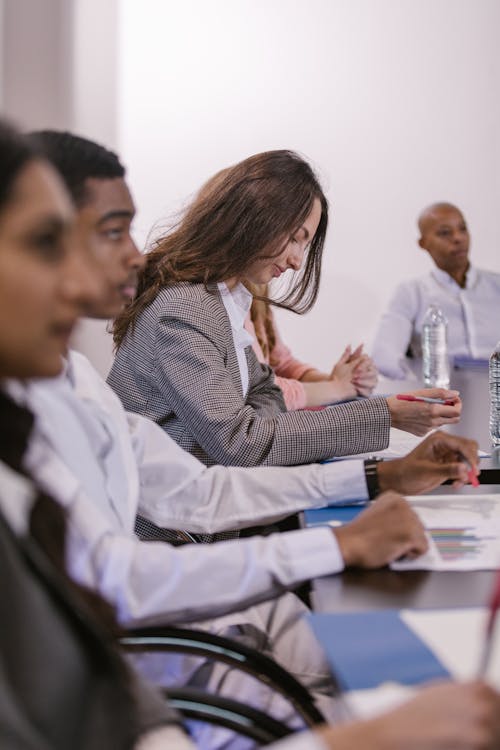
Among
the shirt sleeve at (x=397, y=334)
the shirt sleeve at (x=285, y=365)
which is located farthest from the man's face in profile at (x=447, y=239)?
the shirt sleeve at (x=285, y=365)

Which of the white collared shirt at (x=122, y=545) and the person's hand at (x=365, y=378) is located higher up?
the white collared shirt at (x=122, y=545)

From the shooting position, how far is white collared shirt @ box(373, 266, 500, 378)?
14.0 ft

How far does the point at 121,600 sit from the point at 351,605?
275 mm

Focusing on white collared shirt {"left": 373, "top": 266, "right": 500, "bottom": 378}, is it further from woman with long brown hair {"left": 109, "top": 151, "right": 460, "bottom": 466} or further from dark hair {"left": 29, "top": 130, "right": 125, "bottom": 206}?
dark hair {"left": 29, "top": 130, "right": 125, "bottom": 206}

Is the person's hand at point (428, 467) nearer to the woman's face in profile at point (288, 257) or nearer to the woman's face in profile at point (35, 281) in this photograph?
the woman's face in profile at point (288, 257)

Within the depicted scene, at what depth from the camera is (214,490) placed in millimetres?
1559

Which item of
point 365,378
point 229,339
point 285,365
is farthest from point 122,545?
point 285,365

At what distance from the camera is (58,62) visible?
4.89 meters

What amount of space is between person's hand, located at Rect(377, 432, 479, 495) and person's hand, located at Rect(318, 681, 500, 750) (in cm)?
86

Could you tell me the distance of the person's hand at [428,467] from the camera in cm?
153

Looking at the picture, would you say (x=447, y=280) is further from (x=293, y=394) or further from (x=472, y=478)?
(x=472, y=478)

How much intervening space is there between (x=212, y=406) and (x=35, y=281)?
110 cm

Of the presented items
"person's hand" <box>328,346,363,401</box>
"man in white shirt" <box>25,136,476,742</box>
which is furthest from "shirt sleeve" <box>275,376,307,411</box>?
"man in white shirt" <box>25,136,476,742</box>

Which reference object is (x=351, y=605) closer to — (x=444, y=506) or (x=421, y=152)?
(x=444, y=506)
